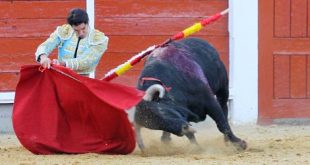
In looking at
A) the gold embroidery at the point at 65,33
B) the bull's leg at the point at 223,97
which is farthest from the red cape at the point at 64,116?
the bull's leg at the point at 223,97

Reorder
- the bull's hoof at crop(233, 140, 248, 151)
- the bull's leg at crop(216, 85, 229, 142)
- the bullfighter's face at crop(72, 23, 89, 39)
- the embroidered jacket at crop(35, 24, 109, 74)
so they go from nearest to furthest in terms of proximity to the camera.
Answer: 1. the bullfighter's face at crop(72, 23, 89, 39)
2. the embroidered jacket at crop(35, 24, 109, 74)
3. the bull's hoof at crop(233, 140, 248, 151)
4. the bull's leg at crop(216, 85, 229, 142)

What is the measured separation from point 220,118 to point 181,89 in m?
0.58

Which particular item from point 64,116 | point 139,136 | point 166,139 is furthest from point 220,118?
point 64,116

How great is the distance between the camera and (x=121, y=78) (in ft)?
32.7

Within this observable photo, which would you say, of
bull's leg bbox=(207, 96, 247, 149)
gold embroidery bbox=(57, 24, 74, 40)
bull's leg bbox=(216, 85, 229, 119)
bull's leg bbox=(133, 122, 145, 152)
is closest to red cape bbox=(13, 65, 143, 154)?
bull's leg bbox=(133, 122, 145, 152)

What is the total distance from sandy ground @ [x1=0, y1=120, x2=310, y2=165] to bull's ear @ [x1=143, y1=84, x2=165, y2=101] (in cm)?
47

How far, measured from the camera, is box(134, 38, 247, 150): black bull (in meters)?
7.06

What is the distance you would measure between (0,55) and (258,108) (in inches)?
110

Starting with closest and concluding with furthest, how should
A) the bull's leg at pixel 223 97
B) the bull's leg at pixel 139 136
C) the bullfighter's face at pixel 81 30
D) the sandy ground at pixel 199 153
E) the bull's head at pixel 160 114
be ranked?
the bull's head at pixel 160 114 < the sandy ground at pixel 199 153 < the bull's leg at pixel 139 136 < the bullfighter's face at pixel 81 30 < the bull's leg at pixel 223 97

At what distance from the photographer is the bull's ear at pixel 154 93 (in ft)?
23.2

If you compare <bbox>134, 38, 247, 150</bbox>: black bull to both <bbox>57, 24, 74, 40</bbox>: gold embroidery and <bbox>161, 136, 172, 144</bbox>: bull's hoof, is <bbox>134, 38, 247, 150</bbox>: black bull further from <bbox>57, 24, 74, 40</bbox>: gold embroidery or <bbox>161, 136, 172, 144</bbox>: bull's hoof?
Answer: <bbox>57, 24, 74, 40</bbox>: gold embroidery

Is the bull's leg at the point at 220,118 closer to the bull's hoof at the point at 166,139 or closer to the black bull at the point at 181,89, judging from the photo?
the black bull at the point at 181,89

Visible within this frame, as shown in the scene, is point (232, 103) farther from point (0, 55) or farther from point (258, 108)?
point (0, 55)

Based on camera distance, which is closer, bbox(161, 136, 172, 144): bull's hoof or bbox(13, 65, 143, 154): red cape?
bbox(13, 65, 143, 154): red cape
